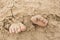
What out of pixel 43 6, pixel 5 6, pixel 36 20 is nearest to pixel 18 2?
pixel 5 6

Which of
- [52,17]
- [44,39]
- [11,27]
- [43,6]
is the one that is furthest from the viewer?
[43,6]

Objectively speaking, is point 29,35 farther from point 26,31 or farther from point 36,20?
point 36,20

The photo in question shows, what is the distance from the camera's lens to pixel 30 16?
1.77 meters

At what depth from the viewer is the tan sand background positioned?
5.18ft

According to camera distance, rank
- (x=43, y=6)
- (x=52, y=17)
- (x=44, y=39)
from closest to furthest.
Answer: (x=44, y=39)
(x=52, y=17)
(x=43, y=6)

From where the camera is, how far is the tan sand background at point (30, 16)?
5.18 feet

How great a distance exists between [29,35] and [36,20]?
7.4 inches

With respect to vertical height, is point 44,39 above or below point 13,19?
below

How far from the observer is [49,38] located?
1.55m

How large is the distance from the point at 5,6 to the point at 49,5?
20.9 inches

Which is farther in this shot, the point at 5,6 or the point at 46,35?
the point at 5,6

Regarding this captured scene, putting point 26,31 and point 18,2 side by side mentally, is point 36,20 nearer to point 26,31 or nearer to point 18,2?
point 26,31

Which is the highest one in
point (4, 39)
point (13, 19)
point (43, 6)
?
point (43, 6)

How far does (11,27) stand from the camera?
1.65 meters
